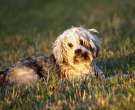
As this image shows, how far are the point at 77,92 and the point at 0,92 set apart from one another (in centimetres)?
147

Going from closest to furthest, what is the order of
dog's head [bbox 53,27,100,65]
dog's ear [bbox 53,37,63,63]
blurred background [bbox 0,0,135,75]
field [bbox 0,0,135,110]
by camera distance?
field [bbox 0,0,135,110], dog's head [bbox 53,27,100,65], dog's ear [bbox 53,37,63,63], blurred background [bbox 0,0,135,75]

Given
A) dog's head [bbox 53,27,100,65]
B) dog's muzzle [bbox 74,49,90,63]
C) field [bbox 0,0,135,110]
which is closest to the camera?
field [bbox 0,0,135,110]

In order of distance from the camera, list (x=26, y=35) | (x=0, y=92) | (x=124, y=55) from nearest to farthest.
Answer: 1. (x=0, y=92)
2. (x=124, y=55)
3. (x=26, y=35)

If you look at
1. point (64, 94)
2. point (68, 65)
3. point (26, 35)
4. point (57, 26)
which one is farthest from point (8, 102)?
point (57, 26)

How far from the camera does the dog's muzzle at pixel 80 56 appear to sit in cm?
1121

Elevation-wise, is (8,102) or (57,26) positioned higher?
(57,26)

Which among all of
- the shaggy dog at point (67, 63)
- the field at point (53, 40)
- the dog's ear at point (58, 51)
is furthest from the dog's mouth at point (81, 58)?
the field at point (53, 40)

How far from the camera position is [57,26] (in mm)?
21797

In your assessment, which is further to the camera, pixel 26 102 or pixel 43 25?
pixel 43 25

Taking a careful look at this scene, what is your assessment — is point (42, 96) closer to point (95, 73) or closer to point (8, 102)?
point (8, 102)

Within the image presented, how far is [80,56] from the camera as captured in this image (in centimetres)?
1136

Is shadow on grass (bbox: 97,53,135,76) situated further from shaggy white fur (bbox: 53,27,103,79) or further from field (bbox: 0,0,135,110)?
shaggy white fur (bbox: 53,27,103,79)

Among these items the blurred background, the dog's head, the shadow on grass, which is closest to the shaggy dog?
the dog's head

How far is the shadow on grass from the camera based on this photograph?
11859 mm
